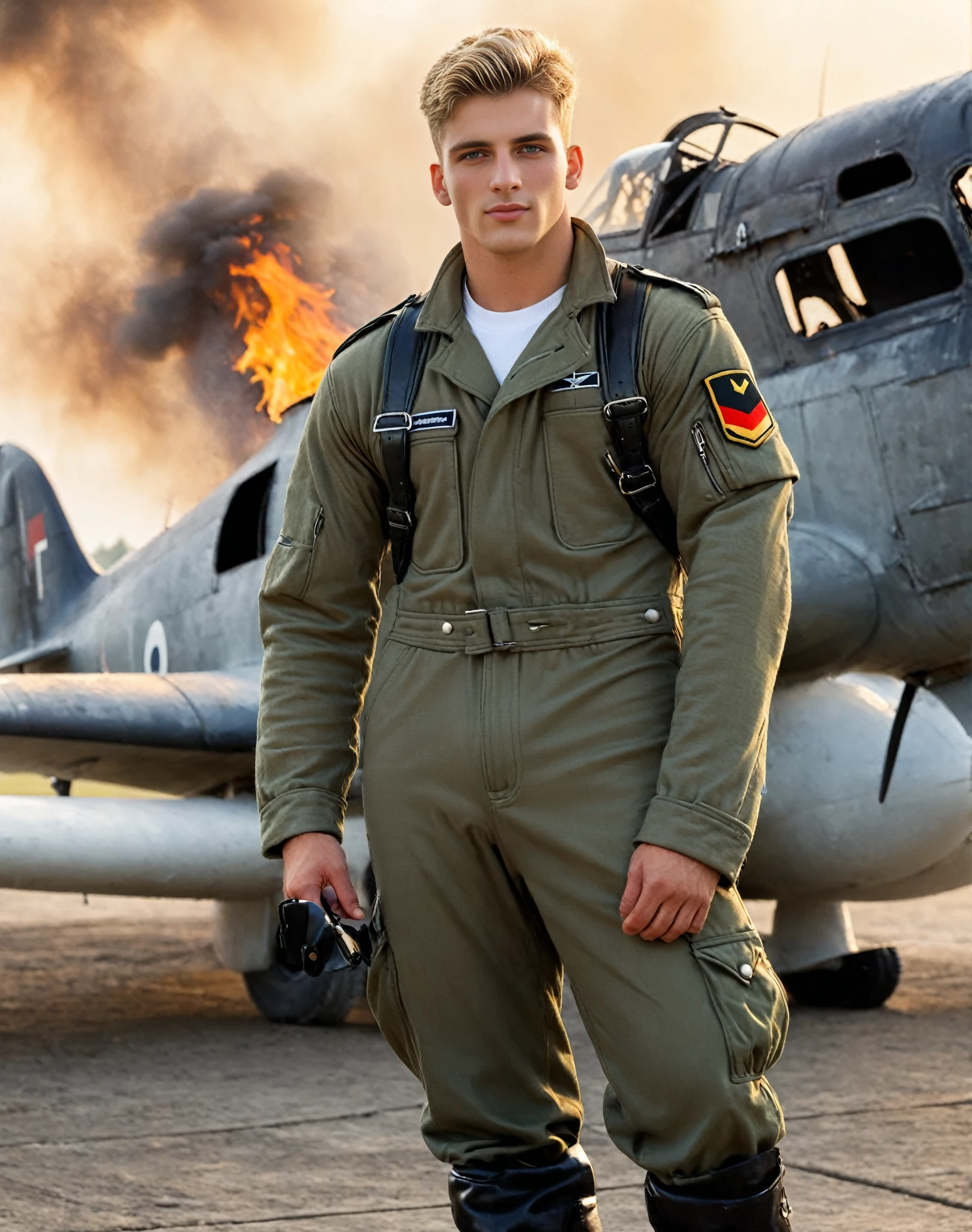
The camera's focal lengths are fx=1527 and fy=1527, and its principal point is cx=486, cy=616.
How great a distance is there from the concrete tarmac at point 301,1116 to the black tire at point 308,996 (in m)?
0.06

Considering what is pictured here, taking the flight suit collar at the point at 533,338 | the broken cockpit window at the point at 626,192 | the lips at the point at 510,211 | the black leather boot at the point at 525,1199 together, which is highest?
the broken cockpit window at the point at 626,192

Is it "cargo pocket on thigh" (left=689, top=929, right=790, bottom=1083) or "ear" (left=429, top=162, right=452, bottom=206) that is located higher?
"ear" (left=429, top=162, right=452, bottom=206)

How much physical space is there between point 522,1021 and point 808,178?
151 inches

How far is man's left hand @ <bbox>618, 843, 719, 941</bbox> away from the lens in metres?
1.92

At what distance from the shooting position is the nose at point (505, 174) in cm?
204

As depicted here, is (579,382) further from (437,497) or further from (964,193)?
(964,193)

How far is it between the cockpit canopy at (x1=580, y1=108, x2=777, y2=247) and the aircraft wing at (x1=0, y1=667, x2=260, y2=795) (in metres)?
2.43

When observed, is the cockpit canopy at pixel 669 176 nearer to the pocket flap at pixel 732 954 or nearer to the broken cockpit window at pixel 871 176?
the broken cockpit window at pixel 871 176

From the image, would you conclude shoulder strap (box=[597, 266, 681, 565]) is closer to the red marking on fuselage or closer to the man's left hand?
the man's left hand

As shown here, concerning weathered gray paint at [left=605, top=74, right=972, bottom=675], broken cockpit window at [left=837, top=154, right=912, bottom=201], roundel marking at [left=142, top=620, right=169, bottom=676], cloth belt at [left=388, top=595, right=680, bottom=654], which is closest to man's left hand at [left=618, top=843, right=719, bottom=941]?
cloth belt at [left=388, top=595, right=680, bottom=654]

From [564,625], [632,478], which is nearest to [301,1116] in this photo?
[564,625]

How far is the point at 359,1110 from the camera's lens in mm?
4457

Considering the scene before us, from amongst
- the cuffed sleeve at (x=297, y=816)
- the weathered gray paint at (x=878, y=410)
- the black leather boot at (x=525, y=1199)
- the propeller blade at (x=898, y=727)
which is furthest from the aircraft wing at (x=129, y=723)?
the black leather boot at (x=525, y=1199)

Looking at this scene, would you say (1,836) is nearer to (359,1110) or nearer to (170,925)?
(359,1110)
